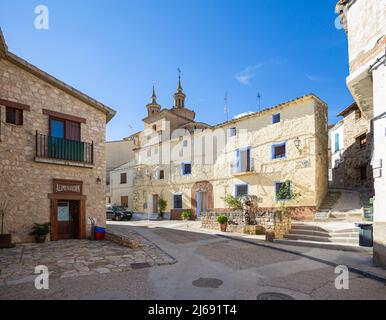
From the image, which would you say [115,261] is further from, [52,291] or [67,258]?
[52,291]

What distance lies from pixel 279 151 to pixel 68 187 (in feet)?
42.8

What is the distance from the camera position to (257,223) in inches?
501

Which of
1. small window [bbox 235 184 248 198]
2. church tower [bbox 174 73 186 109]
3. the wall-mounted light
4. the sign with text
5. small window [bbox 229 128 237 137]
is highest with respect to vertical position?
church tower [bbox 174 73 186 109]

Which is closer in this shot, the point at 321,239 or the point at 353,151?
the point at 321,239

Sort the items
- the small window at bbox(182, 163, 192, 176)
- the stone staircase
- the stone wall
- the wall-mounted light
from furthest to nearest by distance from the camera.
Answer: the small window at bbox(182, 163, 192, 176), the wall-mounted light, the stone wall, the stone staircase

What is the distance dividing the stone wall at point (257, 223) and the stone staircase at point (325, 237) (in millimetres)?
448

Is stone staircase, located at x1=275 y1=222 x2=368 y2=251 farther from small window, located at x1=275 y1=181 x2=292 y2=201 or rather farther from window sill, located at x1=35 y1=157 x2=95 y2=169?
window sill, located at x1=35 y1=157 x2=95 y2=169

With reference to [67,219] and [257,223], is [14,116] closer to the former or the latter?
[67,219]

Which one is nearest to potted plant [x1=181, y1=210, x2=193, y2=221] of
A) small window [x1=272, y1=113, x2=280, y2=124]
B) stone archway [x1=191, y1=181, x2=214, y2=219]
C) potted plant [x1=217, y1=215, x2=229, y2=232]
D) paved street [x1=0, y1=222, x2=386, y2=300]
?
stone archway [x1=191, y1=181, x2=214, y2=219]

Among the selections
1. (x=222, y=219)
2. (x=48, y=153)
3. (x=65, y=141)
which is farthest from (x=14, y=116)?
(x=222, y=219)

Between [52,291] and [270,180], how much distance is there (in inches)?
572

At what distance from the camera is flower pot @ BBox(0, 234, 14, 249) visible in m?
8.62

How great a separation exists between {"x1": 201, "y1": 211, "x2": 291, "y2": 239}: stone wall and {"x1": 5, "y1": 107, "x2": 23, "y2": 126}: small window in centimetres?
1074
